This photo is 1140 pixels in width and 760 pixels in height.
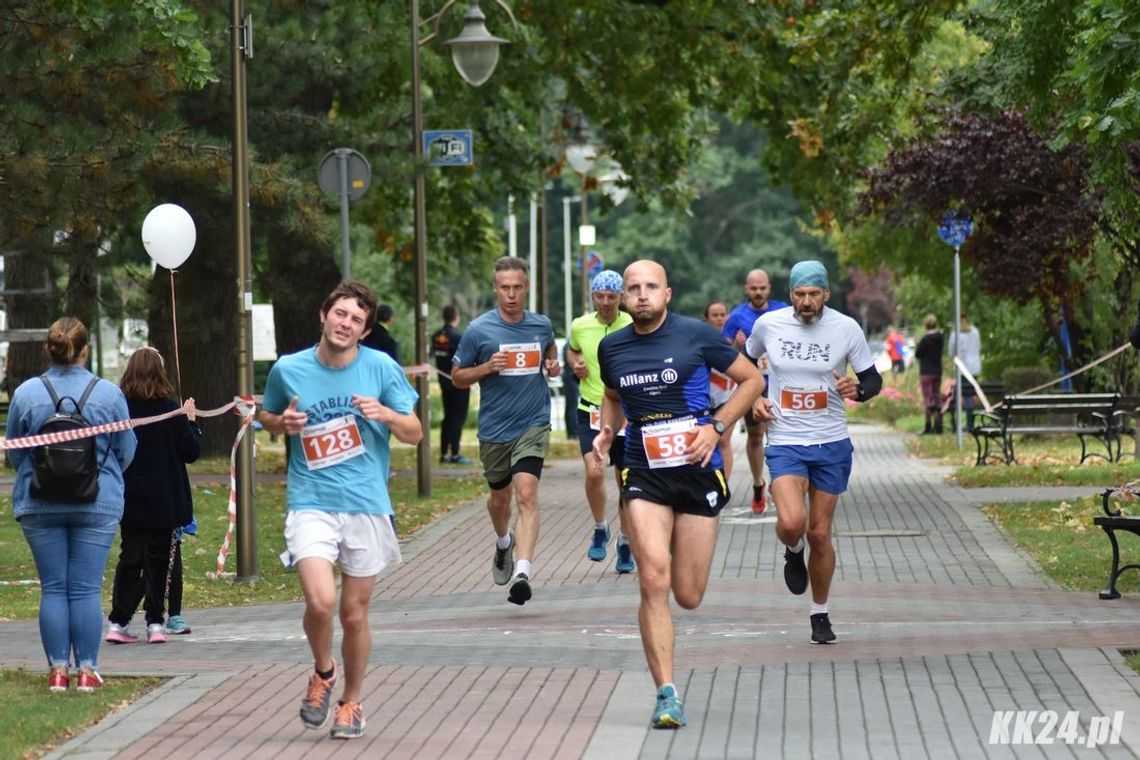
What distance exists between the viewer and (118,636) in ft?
36.7

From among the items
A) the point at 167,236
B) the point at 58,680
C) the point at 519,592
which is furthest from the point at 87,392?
the point at 167,236

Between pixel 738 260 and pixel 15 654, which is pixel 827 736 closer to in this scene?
pixel 15 654

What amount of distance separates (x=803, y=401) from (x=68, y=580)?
12.0 ft

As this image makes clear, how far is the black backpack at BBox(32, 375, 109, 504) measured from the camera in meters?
9.19

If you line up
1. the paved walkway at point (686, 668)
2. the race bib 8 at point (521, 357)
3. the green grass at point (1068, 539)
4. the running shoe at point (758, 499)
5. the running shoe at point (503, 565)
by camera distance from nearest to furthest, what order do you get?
the paved walkway at point (686, 668)
the race bib 8 at point (521, 357)
the running shoe at point (503, 565)
the green grass at point (1068, 539)
the running shoe at point (758, 499)

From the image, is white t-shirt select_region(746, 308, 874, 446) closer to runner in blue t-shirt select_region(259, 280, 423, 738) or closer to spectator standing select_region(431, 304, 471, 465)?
runner in blue t-shirt select_region(259, 280, 423, 738)

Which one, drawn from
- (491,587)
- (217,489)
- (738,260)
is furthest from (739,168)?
(491,587)

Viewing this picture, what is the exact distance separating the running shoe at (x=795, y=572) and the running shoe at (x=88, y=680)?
3553 millimetres

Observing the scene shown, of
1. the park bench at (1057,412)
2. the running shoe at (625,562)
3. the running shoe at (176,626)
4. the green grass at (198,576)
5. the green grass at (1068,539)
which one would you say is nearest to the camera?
the green grass at (198,576)

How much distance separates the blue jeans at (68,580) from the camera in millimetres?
9375

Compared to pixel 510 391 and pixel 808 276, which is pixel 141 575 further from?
pixel 808 276

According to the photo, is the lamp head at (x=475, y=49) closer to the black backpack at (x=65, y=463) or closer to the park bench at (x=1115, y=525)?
the park bench at (x=1115, y=525)
